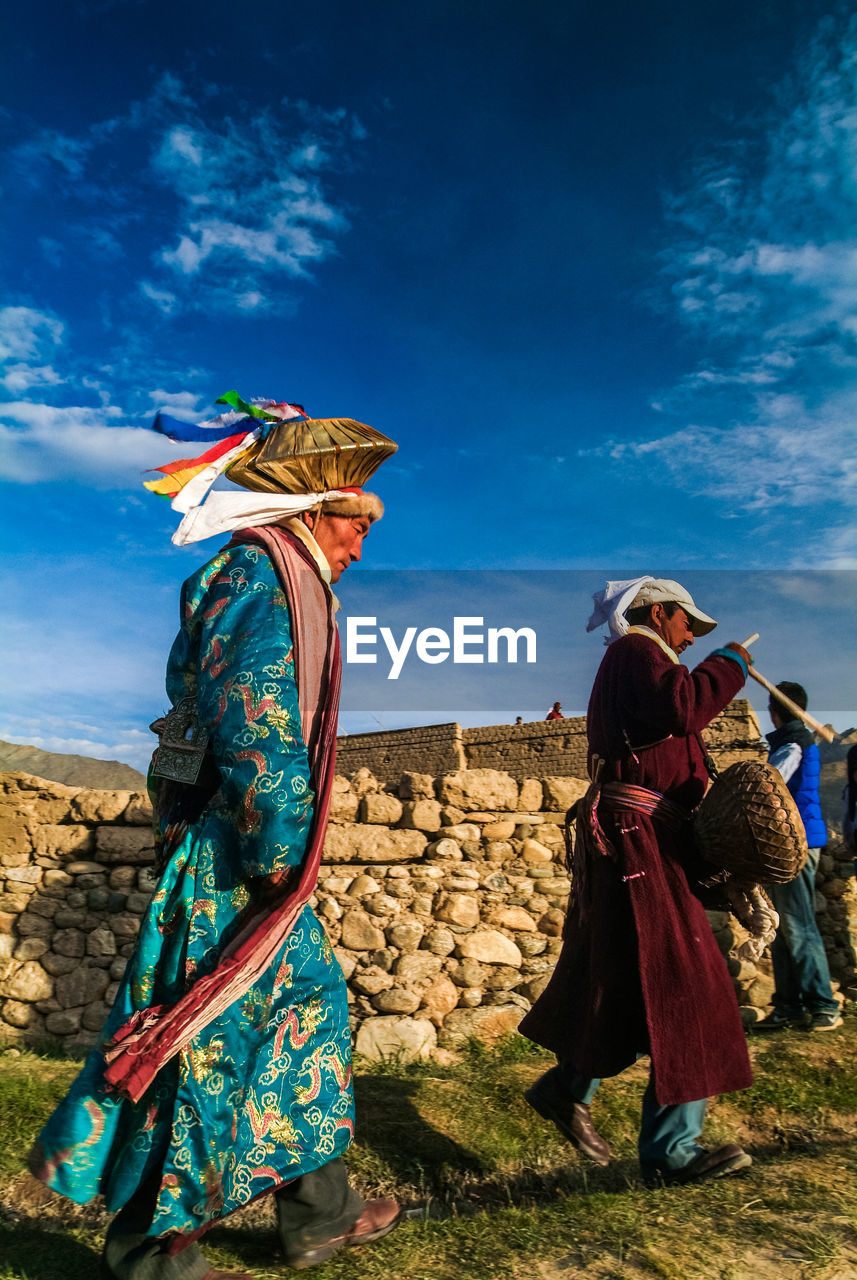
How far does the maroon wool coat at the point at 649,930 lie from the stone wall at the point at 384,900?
7.11 feet

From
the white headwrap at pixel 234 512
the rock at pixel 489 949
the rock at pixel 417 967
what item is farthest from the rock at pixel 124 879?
the white headwrap at pixel 234 512

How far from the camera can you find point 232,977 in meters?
1.96

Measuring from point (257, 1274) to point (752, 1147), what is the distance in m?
2.24

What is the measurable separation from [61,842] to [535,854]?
3.00m

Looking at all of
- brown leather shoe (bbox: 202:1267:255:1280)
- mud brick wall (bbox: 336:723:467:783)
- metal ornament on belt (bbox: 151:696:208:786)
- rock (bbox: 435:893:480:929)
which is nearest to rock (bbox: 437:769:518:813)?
rock (bbox: 435:893:480:929)

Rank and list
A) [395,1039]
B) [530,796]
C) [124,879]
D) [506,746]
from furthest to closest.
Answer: [506,746], [530,796], [124,879], [395,1039]

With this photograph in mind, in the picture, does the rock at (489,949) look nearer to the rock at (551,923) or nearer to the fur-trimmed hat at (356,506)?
the rock at (551,923)

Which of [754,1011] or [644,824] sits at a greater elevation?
[644,824]

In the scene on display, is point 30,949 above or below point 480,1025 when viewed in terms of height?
above

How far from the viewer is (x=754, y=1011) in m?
5.31

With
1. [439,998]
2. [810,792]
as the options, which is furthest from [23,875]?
[810,792]

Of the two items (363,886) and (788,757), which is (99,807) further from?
(788,757)

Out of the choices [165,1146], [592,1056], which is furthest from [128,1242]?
[592,1056]

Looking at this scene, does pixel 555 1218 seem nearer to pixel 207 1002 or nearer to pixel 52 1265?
pixel 207 1002
